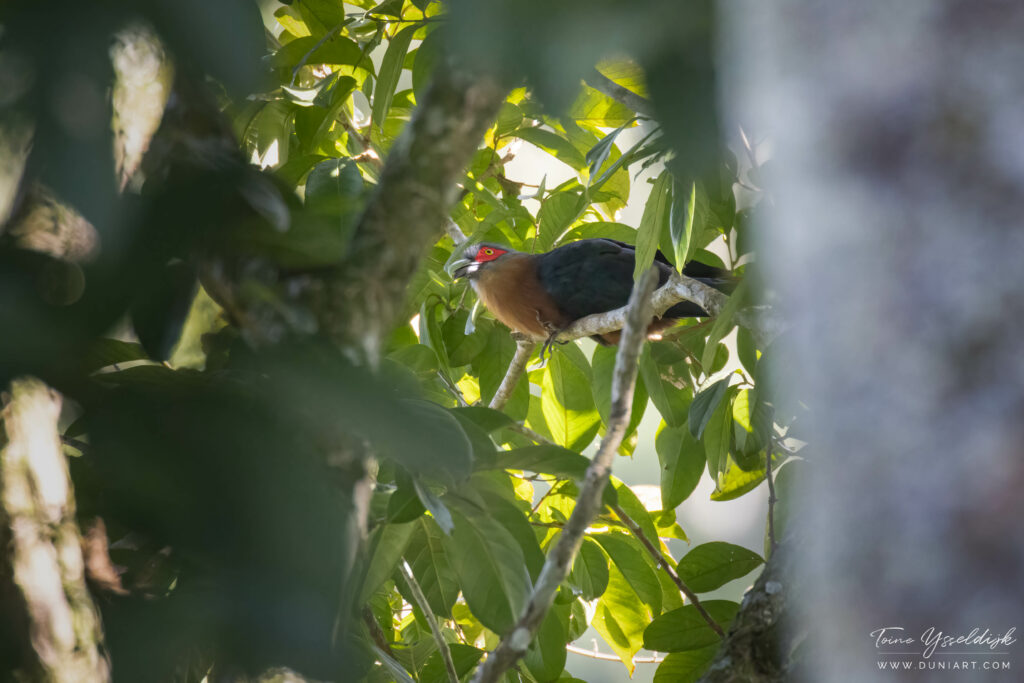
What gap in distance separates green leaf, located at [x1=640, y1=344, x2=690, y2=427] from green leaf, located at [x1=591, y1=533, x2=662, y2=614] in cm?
32

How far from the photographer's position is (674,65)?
42 cm

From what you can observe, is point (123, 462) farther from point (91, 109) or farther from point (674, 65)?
point (674, 65)

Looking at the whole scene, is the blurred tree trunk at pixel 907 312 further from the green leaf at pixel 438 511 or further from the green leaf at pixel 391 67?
the green leaf at pixel 391 67

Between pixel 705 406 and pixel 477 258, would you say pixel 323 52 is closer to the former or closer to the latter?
pixel 705 406

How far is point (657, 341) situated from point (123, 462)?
1.82 metres

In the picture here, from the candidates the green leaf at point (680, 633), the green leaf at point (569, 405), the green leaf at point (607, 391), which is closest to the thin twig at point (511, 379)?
the green leaf at point (569, 405)

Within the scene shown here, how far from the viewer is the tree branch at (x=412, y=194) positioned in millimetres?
554

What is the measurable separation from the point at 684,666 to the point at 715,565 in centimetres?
20

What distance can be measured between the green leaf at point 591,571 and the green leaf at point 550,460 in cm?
55

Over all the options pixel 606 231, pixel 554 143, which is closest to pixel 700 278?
pixel 606 231

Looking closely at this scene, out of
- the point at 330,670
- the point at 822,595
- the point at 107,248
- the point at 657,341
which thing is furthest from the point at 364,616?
the point at 657,341

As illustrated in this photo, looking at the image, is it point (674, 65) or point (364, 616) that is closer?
point (674, 65)

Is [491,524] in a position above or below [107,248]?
below

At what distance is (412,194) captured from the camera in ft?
1.92
